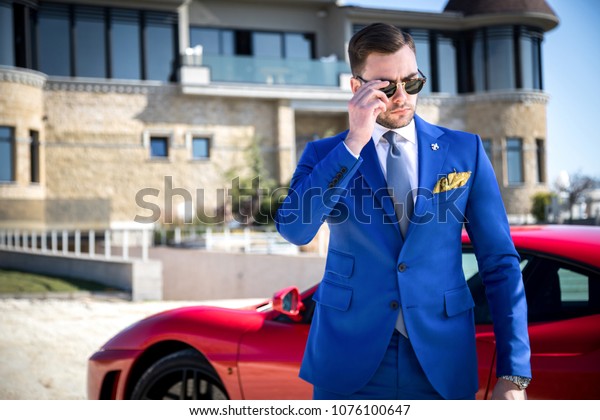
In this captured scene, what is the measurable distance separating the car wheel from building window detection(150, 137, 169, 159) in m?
21.7

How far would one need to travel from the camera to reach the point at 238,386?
3.46 meters

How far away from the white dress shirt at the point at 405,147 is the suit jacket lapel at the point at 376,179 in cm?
2

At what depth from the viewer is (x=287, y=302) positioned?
3.36 meters

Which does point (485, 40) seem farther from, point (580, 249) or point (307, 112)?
point (580, 249)

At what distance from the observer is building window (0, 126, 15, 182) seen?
72.5ft

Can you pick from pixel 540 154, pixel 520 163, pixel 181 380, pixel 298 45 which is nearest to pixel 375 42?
pixel 181 380

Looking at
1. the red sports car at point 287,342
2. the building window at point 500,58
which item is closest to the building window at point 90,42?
the building window at point 500,58

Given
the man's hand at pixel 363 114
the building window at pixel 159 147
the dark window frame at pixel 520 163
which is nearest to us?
the man's hand at pixel 363 114

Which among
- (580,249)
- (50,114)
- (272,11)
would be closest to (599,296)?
(580,249)

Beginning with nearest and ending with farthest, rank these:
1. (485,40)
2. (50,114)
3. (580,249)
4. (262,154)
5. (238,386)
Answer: (580,249), (238,386), (485,40), (50,114), (262,154)

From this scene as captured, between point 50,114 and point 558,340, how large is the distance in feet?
76.4

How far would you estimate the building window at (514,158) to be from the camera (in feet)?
60.5

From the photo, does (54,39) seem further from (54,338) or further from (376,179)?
(376,179)

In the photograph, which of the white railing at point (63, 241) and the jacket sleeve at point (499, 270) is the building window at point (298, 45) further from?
the jacket sleeve at point (499, 270)
